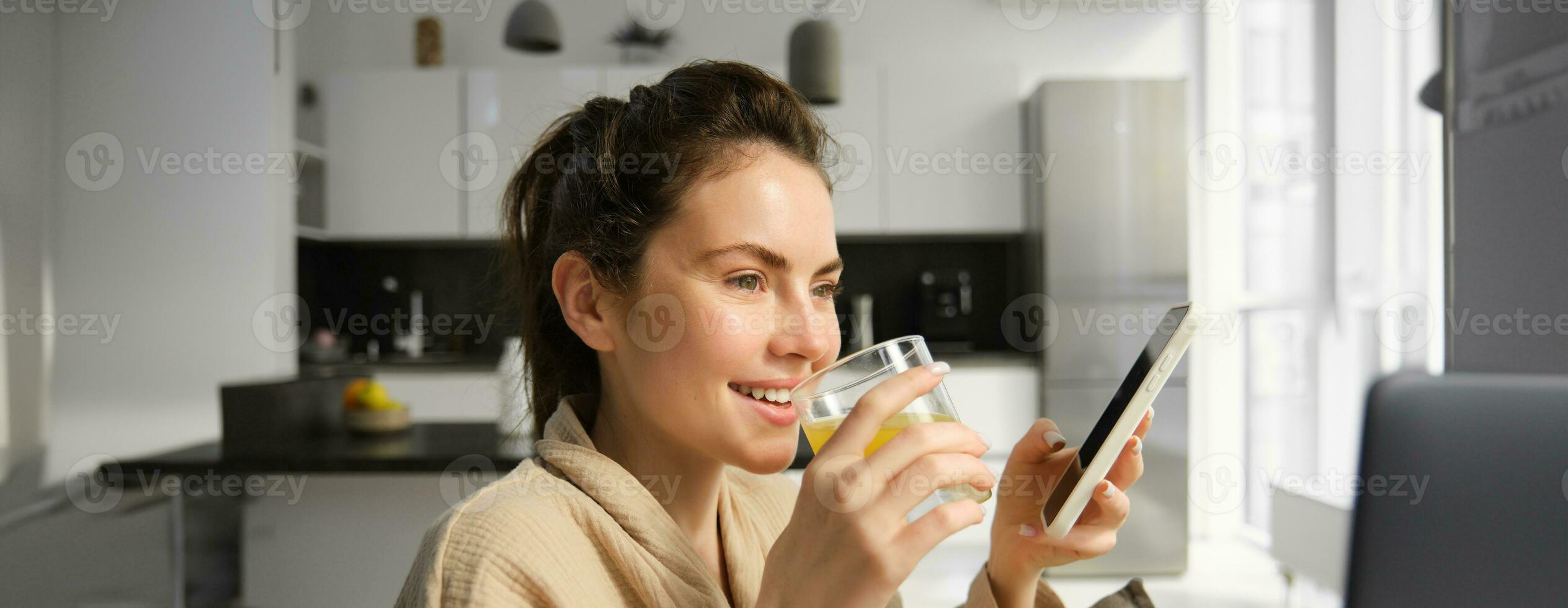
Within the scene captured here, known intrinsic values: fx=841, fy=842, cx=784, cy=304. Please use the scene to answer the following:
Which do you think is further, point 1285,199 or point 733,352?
point 1285,199

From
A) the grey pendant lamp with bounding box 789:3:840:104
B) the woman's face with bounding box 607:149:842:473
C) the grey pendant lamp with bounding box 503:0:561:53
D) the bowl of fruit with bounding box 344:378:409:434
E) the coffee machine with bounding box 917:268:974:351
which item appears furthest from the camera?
the coffee machine with bounding box 917:268:974:351

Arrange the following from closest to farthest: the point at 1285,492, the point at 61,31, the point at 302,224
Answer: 1. the point at 61,31
2. the point at 1285,492
3. the point at 302,224

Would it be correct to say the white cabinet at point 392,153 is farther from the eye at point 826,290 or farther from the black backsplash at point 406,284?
the eye at point 826,290

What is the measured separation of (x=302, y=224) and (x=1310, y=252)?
488 centimetres

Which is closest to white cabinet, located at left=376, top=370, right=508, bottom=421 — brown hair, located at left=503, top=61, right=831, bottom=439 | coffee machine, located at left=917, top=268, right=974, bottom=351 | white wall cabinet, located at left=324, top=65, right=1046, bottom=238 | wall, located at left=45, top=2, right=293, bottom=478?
white wall cabinet, located at left=324, top=65, right=1046, bottom=238

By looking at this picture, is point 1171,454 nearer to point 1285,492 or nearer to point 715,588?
point 1285,492

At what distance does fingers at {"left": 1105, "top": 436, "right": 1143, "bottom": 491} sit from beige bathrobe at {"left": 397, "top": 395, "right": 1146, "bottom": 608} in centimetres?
17

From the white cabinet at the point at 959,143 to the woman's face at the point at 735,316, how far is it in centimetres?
348

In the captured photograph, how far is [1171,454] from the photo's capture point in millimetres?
3873

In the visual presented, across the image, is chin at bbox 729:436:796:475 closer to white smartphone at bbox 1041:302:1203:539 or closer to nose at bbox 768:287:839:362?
nose at bbox 768:287:839:362

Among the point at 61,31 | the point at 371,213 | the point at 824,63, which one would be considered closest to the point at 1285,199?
the point at 824,63

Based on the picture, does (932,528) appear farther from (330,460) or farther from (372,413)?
(372,413)

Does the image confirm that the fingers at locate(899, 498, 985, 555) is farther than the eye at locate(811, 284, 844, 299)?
No

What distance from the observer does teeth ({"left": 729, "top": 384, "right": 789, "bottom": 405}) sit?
83 centimetres
